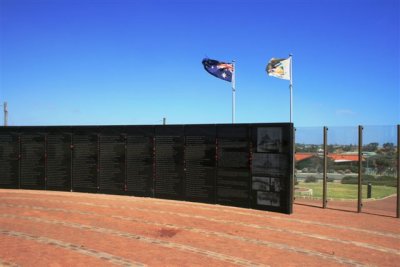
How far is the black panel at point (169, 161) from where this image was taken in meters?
13.7

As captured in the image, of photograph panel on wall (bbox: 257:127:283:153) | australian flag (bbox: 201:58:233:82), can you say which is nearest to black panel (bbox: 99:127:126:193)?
photograph panel on wall (bbox: 257:127:283:153)

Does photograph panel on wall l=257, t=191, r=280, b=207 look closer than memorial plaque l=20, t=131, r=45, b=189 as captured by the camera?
Yes

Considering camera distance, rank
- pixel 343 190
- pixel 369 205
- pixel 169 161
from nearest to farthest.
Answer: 1. pixel 169 161
2. pixel 369 205
3. pixel 343 190

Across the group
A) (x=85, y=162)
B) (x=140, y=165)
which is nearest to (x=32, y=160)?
(x=85, y=162)

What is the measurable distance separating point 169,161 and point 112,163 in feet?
7.60

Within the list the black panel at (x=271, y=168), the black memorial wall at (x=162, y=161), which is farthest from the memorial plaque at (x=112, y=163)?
the black panel at (x=271, y=168)

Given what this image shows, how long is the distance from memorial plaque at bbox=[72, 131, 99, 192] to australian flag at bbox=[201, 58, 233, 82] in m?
6.84

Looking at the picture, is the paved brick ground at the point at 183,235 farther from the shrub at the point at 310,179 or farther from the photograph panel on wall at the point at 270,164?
the shrub at the point at 310,179

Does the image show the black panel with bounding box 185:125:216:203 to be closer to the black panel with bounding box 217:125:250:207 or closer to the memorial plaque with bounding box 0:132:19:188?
the black panel with bounding box 217:125:250:207

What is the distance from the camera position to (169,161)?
13.8 metres

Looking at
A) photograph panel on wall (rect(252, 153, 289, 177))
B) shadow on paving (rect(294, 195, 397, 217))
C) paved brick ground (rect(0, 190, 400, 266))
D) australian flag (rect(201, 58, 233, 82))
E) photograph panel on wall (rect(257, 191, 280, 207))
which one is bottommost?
shadow on paving (rect(294, 195, 397, 217))

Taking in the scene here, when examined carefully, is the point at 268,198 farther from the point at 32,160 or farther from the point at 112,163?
the point at 32,160

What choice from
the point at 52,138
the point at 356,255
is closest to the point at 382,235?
the point at 356,255

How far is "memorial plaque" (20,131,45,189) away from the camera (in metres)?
15.5
